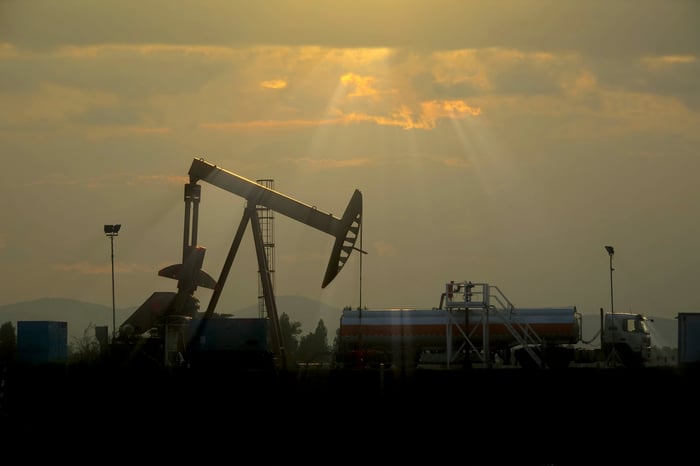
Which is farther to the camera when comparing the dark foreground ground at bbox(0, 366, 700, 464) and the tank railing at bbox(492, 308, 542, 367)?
the tank railing at bbox(492, 308, 542, 367)

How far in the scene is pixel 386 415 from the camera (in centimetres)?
6225

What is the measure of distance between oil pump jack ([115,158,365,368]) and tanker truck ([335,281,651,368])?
665cm

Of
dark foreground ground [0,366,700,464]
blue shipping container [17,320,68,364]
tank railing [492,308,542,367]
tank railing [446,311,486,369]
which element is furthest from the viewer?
tank railing [446,311,486,369]

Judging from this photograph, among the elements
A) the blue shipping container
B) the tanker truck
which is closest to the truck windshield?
the tanker truck

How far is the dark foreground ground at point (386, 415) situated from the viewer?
6075cm

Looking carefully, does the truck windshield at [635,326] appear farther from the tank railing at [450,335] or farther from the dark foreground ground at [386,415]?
the dark foreground ground at [386,415]

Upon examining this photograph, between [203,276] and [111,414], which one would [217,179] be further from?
[111,414]

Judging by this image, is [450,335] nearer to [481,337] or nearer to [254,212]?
[481,337]

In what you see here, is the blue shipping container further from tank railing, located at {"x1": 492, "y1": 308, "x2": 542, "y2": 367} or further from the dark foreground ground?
tank railing, located at {"x1": 492, "y1": 308, "x2": 542, "y2": 367}

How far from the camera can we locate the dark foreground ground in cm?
6075

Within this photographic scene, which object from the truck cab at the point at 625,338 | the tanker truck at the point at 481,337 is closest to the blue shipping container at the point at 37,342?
the tanker truck at the point at 481,337

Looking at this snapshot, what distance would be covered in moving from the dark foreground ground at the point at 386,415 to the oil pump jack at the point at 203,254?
8916 mm

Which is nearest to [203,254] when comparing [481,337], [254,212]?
[254,212]

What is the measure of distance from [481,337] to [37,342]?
85.5 feet
